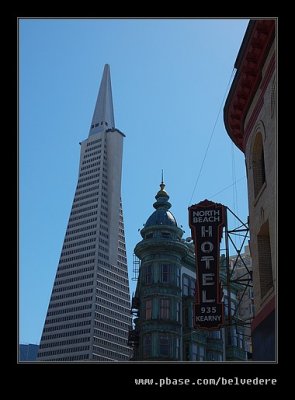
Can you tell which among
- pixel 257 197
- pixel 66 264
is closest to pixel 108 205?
pixel 66 264

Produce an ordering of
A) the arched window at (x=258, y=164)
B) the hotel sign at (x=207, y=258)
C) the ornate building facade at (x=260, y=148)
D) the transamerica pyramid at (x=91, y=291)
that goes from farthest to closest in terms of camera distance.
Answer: the transamerica pyramid at (x=91, y=291) < the hotel sign at (x=207, y=258) < the arched window at (x=258, y=164) < the ornate building facade at (x=260, y=148)

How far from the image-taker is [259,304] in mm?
20531

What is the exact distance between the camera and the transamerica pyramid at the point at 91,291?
163 metres

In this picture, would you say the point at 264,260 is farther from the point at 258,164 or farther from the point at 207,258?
the point at 207,258

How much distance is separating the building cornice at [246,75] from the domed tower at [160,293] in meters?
30.4

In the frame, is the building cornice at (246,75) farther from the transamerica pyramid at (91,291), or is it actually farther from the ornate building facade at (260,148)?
the transamerica pyramid at (91,291)

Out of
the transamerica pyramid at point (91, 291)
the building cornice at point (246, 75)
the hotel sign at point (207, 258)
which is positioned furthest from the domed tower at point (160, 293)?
the transamerica pyramid at point (91, 291)

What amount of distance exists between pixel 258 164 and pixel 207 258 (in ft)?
31.2

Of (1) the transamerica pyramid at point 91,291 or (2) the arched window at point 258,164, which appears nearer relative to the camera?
(2) the arched window at point 258,164

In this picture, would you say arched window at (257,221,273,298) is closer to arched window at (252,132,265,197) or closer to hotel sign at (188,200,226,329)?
arched window at (252,132,265,197)
